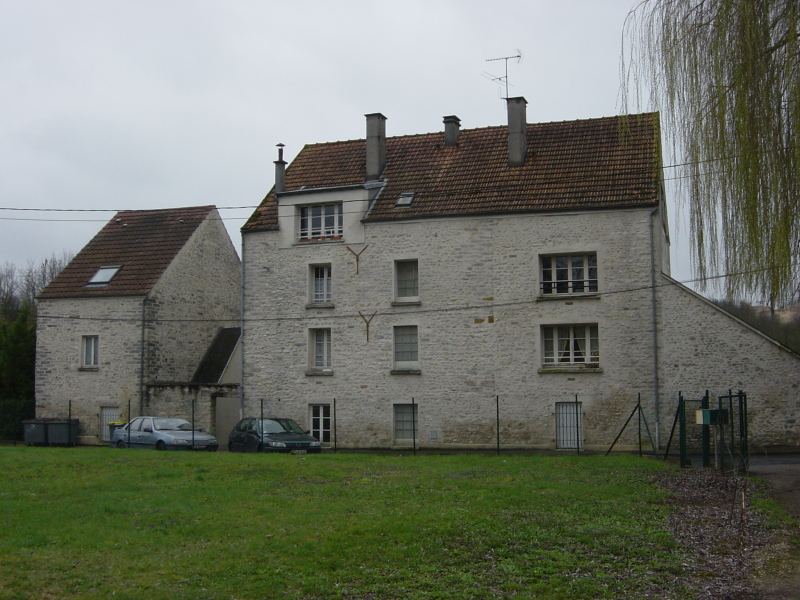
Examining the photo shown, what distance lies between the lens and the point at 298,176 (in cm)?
3170

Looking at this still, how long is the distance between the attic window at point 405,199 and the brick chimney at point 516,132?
344cm

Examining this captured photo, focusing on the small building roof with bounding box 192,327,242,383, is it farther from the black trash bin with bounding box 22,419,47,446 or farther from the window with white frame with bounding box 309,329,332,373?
the black trash bin with bounding box 22,419,47,446

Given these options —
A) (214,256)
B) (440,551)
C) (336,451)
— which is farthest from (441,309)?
(440,551)

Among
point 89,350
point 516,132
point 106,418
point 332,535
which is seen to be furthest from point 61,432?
point 332,535

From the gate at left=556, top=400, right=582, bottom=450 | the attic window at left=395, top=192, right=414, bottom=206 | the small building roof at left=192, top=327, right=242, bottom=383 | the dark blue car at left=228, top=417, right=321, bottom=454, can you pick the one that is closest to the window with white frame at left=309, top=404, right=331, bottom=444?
the dark blue car at left=228, top=417, right=321, bottom=454

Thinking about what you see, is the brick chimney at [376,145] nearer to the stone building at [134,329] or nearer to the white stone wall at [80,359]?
the stone building at [134,329]

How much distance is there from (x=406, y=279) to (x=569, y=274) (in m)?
5.37

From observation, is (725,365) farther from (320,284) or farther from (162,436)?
(162,436)

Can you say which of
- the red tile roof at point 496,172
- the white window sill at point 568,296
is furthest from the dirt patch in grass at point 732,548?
the red tile roof at point 496,172

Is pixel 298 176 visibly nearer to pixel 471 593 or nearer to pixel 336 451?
pixel 336 451

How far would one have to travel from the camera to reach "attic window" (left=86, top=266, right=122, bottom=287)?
3362 centimetres

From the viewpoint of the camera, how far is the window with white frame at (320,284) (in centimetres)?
3022

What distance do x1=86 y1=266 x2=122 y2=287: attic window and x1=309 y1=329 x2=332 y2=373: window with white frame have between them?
9074 mm

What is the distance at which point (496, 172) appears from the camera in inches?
1152
